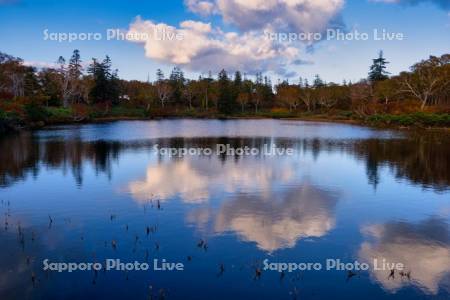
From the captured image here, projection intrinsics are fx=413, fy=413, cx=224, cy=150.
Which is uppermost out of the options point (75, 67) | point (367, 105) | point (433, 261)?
point (75, 67)

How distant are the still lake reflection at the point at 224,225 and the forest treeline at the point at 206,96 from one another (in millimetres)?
30693

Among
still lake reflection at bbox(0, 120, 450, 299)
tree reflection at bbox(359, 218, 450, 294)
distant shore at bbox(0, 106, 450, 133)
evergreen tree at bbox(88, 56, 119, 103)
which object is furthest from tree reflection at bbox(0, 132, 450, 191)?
evergreen tree at bbox(88, 56, 119, 103)

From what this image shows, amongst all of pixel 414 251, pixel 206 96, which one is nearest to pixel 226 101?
pixel 206 96

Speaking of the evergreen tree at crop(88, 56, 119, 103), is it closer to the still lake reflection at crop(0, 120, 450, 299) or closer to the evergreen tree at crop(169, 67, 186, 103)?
the evergreen tree at crop(169, 67, 186, 103)

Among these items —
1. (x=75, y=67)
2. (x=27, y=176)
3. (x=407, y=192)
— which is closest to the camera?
(x=407, y=192)

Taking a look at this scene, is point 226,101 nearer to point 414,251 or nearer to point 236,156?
point 236,156

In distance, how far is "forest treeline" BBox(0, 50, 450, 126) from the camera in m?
57.1

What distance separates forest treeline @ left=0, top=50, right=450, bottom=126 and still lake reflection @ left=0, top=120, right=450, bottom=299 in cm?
3069

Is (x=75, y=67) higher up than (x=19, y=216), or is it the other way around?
(x=75, y=67)

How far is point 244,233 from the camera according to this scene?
1077 cm

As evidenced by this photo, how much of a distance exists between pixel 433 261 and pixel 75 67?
271 feet

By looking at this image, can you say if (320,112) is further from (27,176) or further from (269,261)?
(269,261)

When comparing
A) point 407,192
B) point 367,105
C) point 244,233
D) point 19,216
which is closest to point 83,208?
point 19,216

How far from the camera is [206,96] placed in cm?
9300
